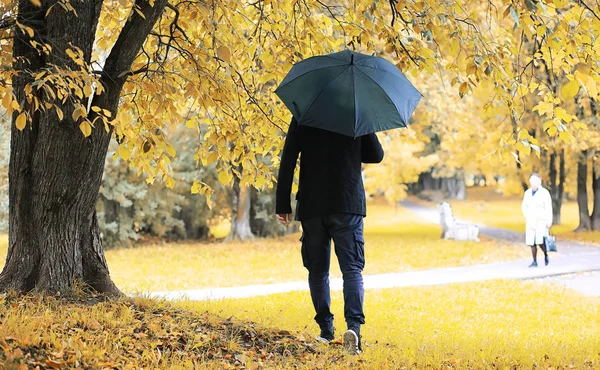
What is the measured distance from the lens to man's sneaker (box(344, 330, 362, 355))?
17.6 ft

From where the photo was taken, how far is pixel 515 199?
5622 cm

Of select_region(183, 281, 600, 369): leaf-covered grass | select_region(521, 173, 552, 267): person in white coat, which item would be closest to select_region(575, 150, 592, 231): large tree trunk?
select_region(521, 173, 552, 267): person in white coat

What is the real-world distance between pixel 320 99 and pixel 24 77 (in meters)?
2.46

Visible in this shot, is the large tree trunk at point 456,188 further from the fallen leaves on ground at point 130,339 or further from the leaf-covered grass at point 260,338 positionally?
the fallen leaves on ground at point 130,339

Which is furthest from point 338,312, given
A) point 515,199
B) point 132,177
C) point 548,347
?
point 515,199

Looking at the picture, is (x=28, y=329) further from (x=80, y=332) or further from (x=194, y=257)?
(x=194, y=257)

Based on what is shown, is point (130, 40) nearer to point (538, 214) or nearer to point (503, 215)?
point (538, 214)

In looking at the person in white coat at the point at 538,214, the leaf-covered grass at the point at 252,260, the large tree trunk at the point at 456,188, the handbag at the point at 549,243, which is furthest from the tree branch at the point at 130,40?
the large tree trunk at the point at 456,188

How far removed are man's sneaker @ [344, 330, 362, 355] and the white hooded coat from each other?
9433 mm

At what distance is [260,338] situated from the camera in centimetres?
579

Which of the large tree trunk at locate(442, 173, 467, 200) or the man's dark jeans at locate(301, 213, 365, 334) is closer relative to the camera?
the man's dark jeans at locate(301, 213, 365, 334)

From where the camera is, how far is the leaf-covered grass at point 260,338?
15.2 feet

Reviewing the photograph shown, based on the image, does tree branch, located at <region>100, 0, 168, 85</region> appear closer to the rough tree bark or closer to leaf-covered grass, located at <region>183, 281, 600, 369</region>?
the rough tree bark

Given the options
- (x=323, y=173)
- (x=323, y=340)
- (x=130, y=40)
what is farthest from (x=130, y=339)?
(x=130, y=40)
